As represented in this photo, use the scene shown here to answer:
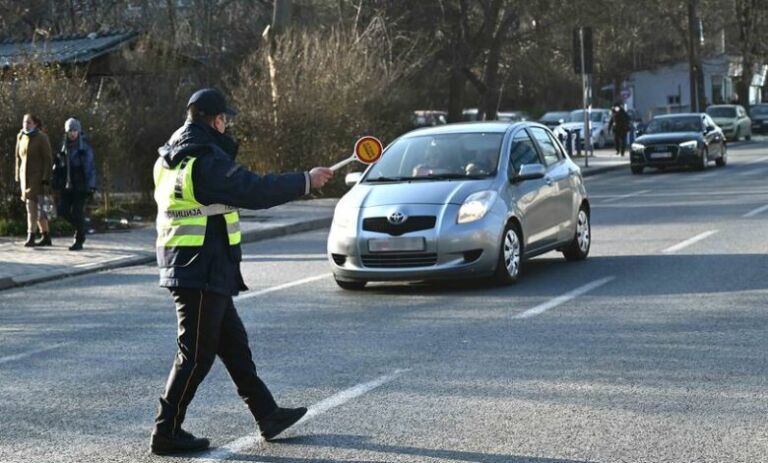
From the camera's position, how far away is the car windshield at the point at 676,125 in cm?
3759

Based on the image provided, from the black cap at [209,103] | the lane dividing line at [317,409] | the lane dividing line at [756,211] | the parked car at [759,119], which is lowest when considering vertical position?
the parked car at [759,119]

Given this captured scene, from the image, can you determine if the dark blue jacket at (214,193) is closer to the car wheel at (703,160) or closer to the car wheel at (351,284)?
the car wheel at (351,284)

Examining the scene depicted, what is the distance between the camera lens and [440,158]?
580 inches

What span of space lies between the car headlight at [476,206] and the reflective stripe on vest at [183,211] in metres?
6.51

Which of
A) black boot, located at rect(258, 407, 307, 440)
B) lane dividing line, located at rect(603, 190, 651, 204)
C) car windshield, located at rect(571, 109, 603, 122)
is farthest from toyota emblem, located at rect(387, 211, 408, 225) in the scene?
car windshield, located at rect(571, 109, 603, 122)

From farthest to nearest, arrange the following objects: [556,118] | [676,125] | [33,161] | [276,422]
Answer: [556,118] → [676,125] → [33,161] → [276,422]

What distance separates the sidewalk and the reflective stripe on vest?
8.98 m

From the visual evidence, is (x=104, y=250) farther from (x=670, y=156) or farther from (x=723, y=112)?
(x=723, y=112)

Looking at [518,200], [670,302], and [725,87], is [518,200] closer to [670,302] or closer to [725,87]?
[670,302]

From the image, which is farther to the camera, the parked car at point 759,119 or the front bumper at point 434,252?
the parked car at point 759,119

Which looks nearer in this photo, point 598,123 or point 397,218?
point 397,218

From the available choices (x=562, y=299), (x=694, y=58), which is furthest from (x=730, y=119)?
(x=562, y=299)

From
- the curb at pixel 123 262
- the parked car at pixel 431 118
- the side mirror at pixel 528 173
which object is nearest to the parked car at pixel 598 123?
the parked car at pixel 431 118

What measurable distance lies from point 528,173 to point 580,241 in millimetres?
1875
